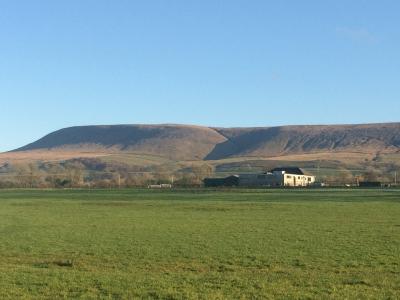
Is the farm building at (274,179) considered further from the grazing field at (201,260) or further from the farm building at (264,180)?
the grazing field at (201,260)

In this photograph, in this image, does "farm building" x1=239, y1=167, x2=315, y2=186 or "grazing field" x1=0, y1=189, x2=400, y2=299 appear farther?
"farm building" x1=239, y1=167, x2=315, y2=186

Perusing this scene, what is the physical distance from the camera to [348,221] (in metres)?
40.5

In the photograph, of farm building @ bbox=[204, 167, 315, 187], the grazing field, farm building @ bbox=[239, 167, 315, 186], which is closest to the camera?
the grazing field

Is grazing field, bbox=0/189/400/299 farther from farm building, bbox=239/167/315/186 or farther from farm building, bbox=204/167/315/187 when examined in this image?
farm building, bbox=239/167/315/186

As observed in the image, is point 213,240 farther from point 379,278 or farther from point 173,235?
point 379,278

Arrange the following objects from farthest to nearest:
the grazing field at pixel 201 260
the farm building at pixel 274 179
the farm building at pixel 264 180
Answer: the farm building at pixel 274 179
the farm building at pixel 264 180
the grazing field at pixel 201 260

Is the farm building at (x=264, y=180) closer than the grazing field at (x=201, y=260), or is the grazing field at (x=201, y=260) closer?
the grazing field at (x=201, y=260)

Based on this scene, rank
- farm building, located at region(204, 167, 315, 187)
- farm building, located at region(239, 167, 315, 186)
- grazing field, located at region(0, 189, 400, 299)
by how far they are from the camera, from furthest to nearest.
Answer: farm building, located at region(239, 167, 315, 186), farm building, located at region(204, 167, 315, 187), grazing field, located at region(0, 189, 400, 299)

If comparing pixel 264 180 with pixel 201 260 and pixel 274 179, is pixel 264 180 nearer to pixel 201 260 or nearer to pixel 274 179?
pixel 274 179

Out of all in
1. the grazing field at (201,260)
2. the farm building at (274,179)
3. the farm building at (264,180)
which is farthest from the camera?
the farm building at (274,179)

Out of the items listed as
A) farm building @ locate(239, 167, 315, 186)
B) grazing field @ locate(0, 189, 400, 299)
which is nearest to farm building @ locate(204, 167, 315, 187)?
farm building @ locate(239, 167, 315, 186)

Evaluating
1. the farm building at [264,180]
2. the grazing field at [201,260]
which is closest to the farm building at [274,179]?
the farm building at [264,180]

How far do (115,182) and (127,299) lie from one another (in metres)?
147

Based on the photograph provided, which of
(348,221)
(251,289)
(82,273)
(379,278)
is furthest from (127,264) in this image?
(348,221)
